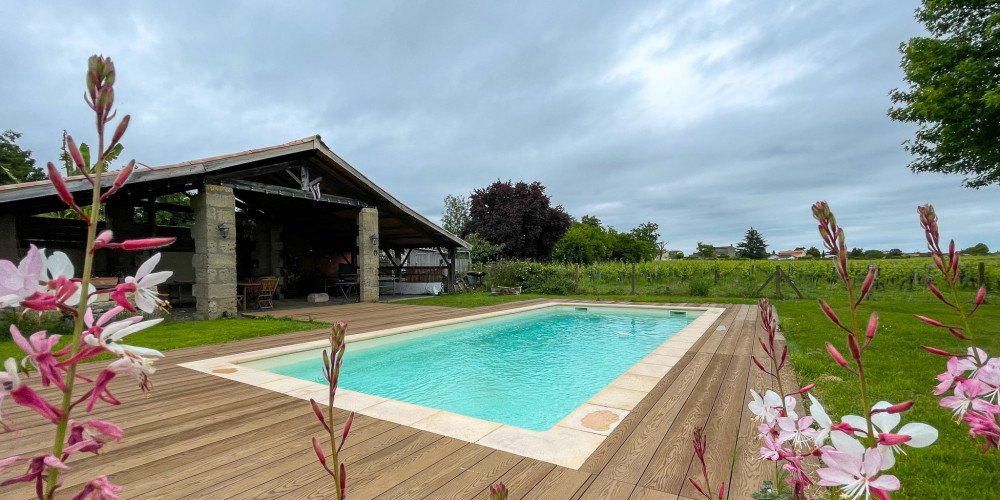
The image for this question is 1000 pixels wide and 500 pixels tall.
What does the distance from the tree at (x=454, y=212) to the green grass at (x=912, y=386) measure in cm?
2834

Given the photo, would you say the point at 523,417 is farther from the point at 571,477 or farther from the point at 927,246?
the point at 927,246

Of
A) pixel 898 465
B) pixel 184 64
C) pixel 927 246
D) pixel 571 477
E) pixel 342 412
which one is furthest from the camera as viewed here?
pixel 184 64

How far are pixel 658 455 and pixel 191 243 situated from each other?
14901mm

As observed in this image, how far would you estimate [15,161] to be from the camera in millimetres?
20703

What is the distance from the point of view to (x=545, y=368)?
7016 millimetres

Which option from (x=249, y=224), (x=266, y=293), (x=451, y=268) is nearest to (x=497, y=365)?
(x=266, y=293)

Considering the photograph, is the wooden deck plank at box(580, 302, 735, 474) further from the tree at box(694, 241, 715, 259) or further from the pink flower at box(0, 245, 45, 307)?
the tree at box(694, 241, 715, 259)

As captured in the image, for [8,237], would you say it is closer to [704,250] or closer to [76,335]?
[76,335]

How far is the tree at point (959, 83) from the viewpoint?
7.66 m

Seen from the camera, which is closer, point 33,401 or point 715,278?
point 33,401

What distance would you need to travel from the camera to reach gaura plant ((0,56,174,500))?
53 cm

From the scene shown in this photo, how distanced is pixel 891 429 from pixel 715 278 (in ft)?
59.4

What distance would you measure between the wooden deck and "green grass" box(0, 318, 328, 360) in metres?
2.68

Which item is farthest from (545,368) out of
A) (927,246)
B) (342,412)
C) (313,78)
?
(313,78)
